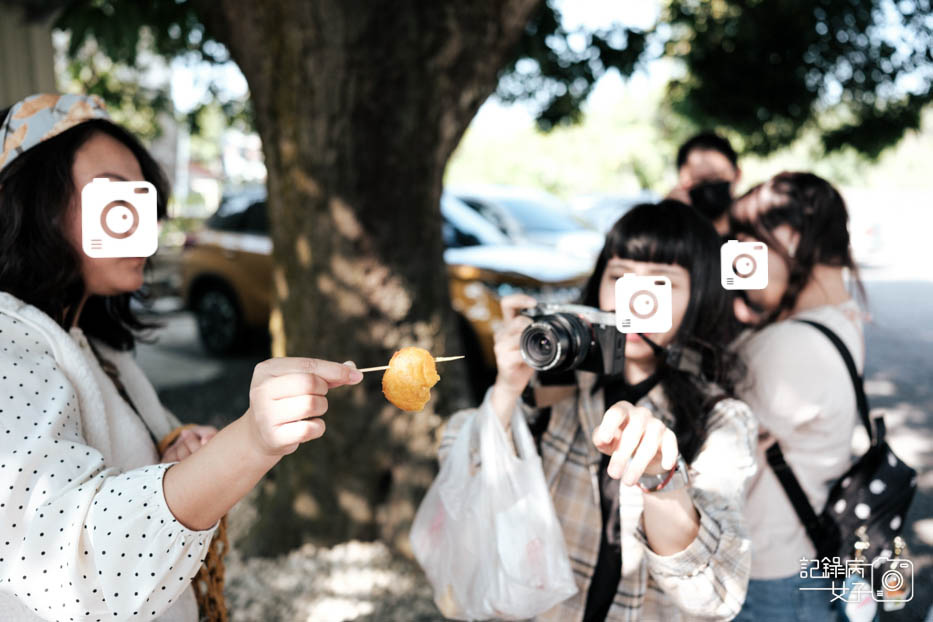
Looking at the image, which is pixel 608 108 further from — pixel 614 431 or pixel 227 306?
pixel 614 431

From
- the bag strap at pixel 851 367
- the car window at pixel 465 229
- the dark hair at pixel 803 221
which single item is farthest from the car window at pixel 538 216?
the bag strap at pixel 851 367

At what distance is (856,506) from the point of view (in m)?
1.82

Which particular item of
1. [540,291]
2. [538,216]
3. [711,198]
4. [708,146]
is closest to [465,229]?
[540,291]

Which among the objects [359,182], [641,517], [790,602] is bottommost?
[790,602]

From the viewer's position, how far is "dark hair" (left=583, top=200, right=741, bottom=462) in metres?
1.53

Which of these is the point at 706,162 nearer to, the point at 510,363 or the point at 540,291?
the point at 540,291

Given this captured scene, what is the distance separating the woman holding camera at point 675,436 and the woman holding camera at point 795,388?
0.63 feet

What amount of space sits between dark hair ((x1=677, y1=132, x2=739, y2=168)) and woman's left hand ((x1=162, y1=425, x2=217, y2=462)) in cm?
261

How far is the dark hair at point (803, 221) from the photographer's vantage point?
184 centimetres

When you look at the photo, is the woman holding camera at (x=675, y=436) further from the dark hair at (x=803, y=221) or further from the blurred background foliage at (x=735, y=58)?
the blurred background foliage at (x=735, y=58)

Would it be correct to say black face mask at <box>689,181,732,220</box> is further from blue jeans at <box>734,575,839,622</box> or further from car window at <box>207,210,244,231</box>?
car window at <box>207,210,244,231</box>

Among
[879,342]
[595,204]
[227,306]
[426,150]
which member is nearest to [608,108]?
[595,204]

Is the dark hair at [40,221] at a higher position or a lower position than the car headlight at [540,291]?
higher
